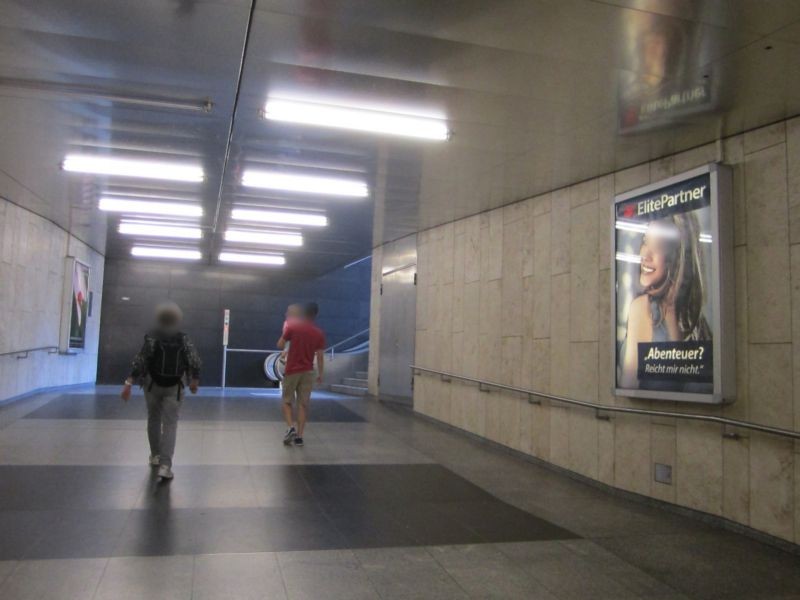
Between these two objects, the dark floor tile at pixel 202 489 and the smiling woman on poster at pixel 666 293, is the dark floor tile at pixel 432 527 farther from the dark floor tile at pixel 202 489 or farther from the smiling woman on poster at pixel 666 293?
the smiling woman on poster at pixel 666 293

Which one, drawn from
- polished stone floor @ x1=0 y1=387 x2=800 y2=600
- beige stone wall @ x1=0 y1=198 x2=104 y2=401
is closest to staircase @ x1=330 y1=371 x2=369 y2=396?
beige stone wall @ x1=0 y1=198 x2=104 y2=401

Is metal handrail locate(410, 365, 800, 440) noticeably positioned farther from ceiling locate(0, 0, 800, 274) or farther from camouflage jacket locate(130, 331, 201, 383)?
camouflage jacket locate(130, 331, 201, 383)

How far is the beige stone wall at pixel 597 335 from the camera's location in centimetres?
491

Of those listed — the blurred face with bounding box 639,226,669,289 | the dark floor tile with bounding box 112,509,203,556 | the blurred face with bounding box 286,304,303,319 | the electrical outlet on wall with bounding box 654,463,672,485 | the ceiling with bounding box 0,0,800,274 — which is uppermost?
the ceiling with bounding box 0,0,800,274

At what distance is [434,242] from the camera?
1095 cm

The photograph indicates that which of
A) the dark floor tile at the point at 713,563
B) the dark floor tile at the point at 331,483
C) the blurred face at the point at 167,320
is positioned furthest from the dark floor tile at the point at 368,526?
the blurred face at the point at 167,320

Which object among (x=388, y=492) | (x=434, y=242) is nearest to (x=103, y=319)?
(x=434, y=242)

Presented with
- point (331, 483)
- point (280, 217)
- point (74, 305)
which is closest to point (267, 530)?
point (331, 483)

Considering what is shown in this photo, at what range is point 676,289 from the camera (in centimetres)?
569

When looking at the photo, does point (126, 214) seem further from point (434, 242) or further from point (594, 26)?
point (594, 26)

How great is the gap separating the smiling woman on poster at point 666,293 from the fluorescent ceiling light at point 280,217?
18.3ft

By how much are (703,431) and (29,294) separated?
10.6m

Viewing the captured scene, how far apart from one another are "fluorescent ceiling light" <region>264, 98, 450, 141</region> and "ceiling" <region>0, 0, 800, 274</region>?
0.16 m

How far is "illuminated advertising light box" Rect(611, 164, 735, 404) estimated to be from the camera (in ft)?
17.2
